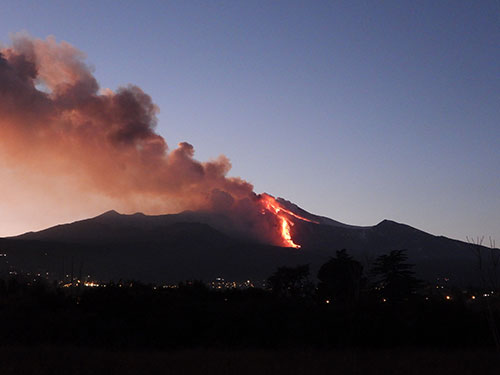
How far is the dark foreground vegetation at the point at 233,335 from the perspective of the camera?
12297mm

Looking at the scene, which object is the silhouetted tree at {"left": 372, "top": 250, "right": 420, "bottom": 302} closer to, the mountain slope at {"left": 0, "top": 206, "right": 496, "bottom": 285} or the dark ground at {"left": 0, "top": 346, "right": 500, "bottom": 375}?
the dark ground at {"left": 0, "top": 346, "right": 500, "bottom": 375}

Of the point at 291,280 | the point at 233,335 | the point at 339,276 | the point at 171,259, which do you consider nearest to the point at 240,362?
the point at 233,335

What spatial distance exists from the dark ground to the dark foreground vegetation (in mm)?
25

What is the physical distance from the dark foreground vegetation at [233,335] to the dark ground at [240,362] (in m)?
0.03

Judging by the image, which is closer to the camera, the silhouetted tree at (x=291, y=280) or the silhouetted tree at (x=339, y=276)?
the silhouetted tree at (x=339, y=276)

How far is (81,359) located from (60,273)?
10487 centimetres

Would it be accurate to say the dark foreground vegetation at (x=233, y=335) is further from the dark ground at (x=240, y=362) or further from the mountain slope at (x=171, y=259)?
the mountain slope at (x=171, y=259)

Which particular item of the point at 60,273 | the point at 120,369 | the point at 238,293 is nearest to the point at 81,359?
the point at 120,369

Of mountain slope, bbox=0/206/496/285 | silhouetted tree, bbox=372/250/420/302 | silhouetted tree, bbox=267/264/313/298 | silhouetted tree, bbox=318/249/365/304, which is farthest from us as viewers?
mountain slope, bbox=0/206/496/285

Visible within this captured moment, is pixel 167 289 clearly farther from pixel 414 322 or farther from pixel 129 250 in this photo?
pixel 129 250

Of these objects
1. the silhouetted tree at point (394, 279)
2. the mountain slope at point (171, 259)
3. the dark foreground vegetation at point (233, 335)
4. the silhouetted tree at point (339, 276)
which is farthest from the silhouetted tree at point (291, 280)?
the mountain slope at point (171, 259)

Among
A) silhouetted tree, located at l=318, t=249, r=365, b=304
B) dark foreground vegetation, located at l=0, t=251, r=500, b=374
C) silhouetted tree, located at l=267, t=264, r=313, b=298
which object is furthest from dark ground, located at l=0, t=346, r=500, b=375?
silhouetted tree, located at l=267, t=264, r=313, b=298

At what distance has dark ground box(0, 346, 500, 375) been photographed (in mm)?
11633

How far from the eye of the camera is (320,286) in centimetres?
4103
